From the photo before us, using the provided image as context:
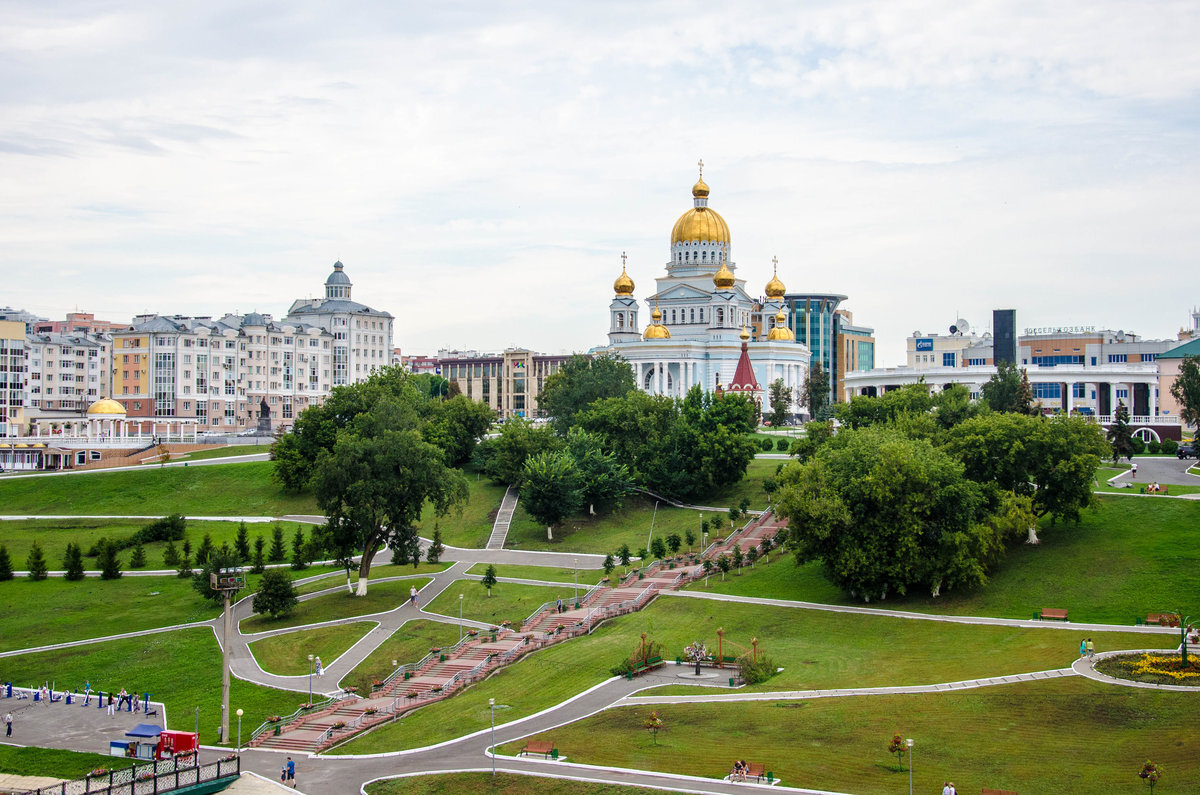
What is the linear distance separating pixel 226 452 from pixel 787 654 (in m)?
70.5

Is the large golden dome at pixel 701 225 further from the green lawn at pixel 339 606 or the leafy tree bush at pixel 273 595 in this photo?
the leafy tree bush at pixel 273 595

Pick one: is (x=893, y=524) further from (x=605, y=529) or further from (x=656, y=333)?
(x=656, y=333)

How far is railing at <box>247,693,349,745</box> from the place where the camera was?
140 ft

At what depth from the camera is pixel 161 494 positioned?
291ft

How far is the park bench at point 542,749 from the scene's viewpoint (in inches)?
1453

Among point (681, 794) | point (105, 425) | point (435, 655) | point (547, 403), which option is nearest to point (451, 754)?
point (681, 794)

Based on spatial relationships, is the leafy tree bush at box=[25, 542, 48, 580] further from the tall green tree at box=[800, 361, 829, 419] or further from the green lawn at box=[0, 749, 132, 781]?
the tall green tree at box=[800, 361, 829, 419]

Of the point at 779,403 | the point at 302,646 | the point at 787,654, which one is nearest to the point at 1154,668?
the point at 787,654

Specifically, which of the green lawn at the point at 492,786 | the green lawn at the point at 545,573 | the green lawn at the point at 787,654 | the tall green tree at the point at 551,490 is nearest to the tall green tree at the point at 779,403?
the tall green tree at the point at 551,490

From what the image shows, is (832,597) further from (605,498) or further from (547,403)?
(547,403)

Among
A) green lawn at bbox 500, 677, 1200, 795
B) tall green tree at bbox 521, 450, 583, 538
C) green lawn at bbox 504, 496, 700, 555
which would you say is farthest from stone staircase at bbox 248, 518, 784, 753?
tall green tree at bbox 521, 450, 583, 538

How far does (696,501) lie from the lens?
82188mm

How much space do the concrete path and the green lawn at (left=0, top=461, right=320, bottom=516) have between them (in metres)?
14.3

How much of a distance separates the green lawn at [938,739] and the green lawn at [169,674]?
13727 millimetres
